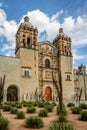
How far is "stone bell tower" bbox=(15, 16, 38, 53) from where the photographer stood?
35856mm

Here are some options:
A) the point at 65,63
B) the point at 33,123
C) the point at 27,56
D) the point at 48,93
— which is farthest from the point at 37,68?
the point at 33,123

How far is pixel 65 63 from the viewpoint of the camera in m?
39.2

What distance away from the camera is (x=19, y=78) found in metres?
32.5

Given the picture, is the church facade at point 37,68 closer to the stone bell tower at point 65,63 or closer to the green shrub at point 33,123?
the stone bell tower at point 65,63

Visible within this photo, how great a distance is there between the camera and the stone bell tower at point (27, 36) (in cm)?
3586

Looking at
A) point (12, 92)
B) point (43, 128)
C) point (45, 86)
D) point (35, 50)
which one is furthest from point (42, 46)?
point (43, 128)

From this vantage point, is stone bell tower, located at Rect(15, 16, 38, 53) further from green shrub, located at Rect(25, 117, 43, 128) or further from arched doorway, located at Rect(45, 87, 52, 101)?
green shrub, located at Rect(25, 117, 43, 128)

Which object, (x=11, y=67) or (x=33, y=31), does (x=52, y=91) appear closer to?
(x=11, y=67)

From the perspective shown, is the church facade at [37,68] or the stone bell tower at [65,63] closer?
the church facade at [37,68]

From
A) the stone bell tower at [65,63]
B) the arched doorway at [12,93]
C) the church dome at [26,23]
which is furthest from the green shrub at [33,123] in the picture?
the church dome at [26,23]

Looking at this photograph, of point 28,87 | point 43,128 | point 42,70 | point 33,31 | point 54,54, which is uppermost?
point 33,31

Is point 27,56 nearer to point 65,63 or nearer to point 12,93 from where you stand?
point 12,93

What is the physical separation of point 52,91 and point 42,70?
4408 mm

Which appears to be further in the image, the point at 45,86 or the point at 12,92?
the point at 45,86
